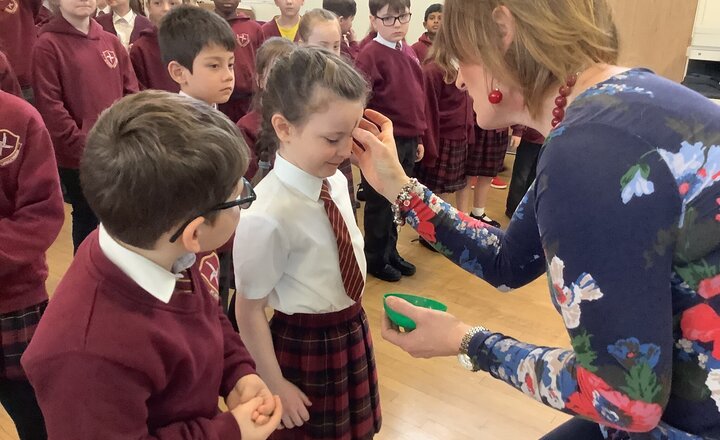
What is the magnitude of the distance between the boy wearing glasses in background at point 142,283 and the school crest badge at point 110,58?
1917 mm

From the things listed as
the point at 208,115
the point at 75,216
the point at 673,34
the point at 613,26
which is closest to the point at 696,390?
the point at 613,26

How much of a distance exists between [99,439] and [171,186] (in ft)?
1.10

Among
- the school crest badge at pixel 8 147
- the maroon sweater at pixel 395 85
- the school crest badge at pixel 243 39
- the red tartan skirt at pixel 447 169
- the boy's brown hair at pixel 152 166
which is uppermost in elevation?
the boy's brown hair at pixel 152 166

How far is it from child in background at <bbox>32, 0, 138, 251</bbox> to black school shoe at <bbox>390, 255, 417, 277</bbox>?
4.66ft

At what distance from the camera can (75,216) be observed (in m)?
2.55

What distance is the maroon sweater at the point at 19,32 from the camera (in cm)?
285

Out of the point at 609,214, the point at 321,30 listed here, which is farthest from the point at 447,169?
the point at 609,214

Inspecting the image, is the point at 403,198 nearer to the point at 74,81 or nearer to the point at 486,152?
the point at 74,81

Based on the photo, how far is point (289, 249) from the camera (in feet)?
4.07

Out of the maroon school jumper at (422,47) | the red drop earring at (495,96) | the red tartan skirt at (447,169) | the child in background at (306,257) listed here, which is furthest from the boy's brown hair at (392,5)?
the red drop earring at (495,96)

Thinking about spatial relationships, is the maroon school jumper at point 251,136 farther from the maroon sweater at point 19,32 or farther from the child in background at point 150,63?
the maroon sweater at point 19,32

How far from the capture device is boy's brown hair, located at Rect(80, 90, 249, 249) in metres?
0.78

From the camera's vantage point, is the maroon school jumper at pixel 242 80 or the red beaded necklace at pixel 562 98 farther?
the maroon school jumper at pixel 242 80

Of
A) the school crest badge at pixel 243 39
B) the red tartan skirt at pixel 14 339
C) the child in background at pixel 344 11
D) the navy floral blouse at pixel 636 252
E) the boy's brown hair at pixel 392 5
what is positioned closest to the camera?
the navy floral blouse at pixel 636 252
